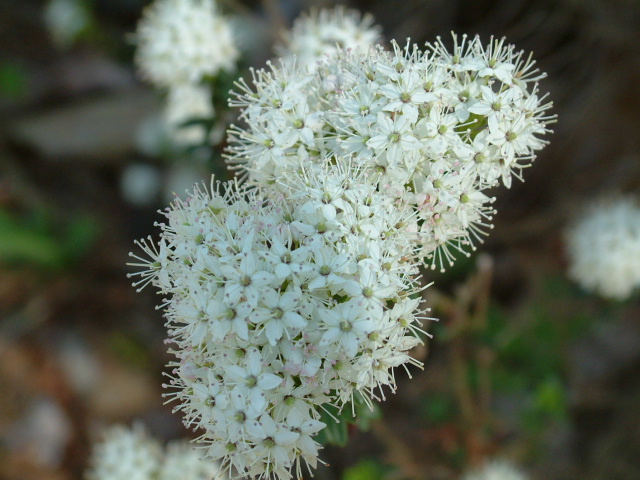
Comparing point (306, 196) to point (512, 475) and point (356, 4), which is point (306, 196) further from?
point (356, 4)

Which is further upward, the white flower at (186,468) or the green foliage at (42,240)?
the green foliage at (42,240)

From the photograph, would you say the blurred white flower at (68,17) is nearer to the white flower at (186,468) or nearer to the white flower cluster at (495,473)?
the white flower at (186,468)

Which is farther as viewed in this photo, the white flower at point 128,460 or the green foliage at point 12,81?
the green foliage at point 12,81

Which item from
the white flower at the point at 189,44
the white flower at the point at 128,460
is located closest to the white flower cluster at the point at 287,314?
the white flower at the point at 128,460

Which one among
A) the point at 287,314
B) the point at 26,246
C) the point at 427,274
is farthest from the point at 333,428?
the point at 26,246

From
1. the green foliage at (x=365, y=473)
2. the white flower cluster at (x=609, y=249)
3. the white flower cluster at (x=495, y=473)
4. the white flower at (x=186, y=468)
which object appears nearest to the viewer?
the white flower at (x=186, y=468)

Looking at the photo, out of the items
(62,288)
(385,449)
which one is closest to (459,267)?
(385,449)

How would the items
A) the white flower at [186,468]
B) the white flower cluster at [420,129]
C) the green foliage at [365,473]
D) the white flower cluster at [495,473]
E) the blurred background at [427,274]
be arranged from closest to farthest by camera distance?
the white flower cluster at [420,129]
the white flower at [186,468]
the green foliage at [365,473]
the white flower cluster at [495,473]
the blurred background at [427,274]

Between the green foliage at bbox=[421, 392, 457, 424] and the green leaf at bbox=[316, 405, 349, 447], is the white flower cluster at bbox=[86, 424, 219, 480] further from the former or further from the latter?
the green foliage at bbox=[421, 392, 457, 424]

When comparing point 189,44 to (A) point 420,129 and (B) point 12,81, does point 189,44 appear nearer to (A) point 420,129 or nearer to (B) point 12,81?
(A) point 420,129
